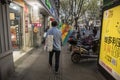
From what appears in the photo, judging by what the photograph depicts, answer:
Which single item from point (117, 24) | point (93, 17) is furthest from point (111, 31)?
point (93, 17)

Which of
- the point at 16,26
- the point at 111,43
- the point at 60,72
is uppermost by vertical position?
the point at 16,26

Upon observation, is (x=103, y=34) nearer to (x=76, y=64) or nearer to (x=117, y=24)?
(x=117, y=24)

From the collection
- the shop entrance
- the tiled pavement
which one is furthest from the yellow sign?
the shop entrance

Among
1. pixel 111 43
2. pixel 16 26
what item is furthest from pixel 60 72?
pixel 16 26

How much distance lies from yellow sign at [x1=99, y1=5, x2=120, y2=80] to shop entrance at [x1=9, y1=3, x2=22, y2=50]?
16.2 ft

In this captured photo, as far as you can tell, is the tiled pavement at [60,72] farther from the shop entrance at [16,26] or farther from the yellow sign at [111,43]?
the shop entrance at [16,26]

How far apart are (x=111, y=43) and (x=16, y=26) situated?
6.14 meters

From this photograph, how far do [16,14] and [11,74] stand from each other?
4.60 m

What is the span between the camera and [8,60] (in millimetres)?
6391

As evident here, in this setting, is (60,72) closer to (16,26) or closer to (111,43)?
(111,43)

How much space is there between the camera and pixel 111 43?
6.01m

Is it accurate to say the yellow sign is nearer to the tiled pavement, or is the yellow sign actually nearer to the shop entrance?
the tiled pavement

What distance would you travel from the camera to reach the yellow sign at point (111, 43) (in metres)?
5.53

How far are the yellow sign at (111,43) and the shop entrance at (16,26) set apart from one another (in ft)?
16.2
